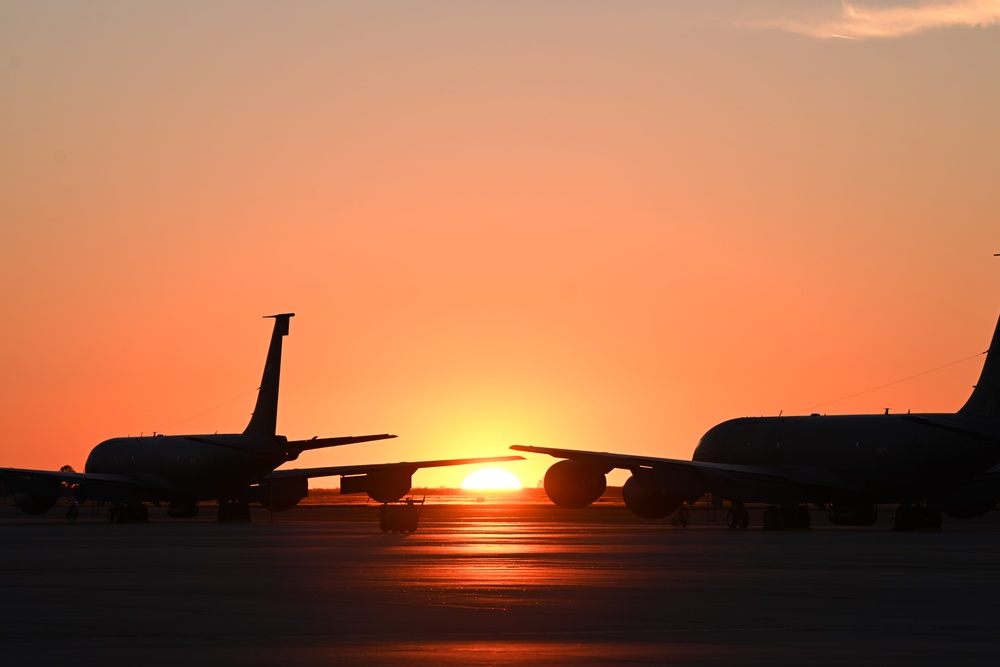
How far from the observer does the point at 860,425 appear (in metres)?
57.6

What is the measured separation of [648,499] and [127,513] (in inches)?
1021

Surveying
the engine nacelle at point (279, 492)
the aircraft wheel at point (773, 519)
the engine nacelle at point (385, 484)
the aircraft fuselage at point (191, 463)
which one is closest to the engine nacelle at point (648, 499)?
the aircraft wheel at point (773, 519)

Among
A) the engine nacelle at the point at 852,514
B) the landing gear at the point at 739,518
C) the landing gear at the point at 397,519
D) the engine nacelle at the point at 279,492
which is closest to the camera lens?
the landing gear at the point at 397,519

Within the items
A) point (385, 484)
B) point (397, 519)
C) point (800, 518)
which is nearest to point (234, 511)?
point (385, 484)

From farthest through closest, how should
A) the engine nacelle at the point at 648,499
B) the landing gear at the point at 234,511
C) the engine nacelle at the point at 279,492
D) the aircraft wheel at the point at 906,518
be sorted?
the engine nacelle at the point at 279,492
the landing gear at the point at 234,511
the engine nacelle at the point at 648,499
the aircraft wheel at the point at 906,518

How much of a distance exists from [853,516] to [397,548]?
29.0m

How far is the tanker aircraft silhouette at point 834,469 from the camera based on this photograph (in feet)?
176

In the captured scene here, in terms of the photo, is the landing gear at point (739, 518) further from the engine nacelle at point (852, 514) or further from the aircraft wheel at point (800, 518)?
A: the engine nacelle at point (852, 514)

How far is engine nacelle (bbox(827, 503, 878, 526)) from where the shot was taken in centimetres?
5994

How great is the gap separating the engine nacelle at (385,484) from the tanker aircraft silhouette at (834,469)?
8.99 meters

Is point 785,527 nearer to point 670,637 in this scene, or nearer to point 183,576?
point 183,576

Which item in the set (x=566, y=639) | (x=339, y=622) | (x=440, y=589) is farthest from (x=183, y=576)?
(x=566, y=639)

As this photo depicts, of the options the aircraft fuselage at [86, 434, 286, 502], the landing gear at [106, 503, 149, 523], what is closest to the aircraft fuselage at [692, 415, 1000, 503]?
the aircraft fuselage at [86, 434, 286, 502]

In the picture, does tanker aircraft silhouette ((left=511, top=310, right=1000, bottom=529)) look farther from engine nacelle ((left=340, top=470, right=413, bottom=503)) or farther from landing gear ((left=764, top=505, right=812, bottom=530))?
engine nacelle ((left=340, top=470, right=413, bottom=503))
